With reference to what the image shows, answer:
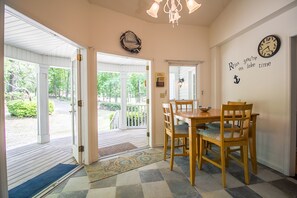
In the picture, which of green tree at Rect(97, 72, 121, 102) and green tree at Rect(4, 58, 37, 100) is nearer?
green tree at Rect(4, 58, 37, 100)

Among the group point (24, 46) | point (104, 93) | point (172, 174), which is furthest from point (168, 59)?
point (104, 93)

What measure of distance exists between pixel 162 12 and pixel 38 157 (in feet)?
13.0

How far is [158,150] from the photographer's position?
10.8 ft

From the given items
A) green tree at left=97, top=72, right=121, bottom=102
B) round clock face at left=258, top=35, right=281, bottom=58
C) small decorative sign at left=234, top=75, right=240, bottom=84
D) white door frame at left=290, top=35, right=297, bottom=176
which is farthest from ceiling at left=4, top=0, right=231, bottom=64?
green tree at left=97, top=72, right=121, bottom=102

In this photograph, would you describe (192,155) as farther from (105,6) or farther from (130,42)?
(105,6)

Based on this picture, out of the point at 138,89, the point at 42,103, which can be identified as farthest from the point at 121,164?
the point at 138,89

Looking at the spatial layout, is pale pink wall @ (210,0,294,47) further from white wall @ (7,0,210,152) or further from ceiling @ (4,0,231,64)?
white wall @ (7,0,210,152)

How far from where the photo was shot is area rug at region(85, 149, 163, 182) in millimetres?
2336

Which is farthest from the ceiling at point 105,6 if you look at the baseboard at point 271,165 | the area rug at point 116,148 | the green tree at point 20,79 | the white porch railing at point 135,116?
the green tree at point 20,79

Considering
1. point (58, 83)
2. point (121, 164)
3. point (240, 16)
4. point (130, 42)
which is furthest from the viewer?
point (58, 83)

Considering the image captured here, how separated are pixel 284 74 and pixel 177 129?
178 cm

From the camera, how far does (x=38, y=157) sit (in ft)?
9.94

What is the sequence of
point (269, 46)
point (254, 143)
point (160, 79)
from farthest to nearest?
1. point (160, 79)
2. point (269, 46)
3. point (254, 143)

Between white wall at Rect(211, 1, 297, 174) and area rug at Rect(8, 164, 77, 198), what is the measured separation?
330 cm
